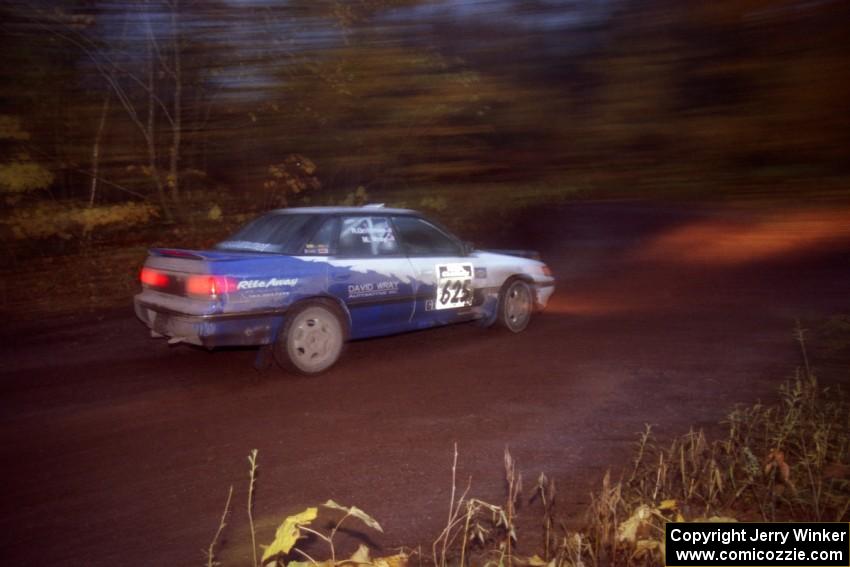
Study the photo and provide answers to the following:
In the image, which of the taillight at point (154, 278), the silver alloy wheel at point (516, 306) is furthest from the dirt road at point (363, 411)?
the taillight at point (154, 278)

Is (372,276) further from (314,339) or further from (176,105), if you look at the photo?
(176,105)

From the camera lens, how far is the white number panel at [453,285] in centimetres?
816

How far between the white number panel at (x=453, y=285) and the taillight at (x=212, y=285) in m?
2.49

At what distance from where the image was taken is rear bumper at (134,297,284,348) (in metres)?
6.38

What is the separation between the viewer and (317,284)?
7012 mm

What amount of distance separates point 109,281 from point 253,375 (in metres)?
6.14

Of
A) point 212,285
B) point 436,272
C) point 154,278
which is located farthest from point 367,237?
point 154,278

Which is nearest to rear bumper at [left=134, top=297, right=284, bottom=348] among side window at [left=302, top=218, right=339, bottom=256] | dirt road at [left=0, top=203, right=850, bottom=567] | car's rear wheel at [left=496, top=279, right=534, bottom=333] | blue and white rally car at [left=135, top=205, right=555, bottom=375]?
blue and white rally car at [left=135, top=205, right=555, bottom=375]

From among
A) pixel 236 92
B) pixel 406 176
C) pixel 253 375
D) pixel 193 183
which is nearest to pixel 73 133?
pixel 193 183

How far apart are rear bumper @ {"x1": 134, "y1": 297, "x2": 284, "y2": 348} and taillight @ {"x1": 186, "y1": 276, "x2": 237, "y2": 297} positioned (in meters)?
0.20

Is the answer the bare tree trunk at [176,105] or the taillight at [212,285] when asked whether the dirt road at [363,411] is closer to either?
the taillight at [212,285]

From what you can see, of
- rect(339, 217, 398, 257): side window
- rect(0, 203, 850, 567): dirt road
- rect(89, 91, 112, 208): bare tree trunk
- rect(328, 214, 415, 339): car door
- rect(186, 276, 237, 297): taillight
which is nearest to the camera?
rect(89, 91, 112, 208): bare tree trunk

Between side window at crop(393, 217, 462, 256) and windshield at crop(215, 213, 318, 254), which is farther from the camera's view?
side window at crop(393, 217, 462, 256)

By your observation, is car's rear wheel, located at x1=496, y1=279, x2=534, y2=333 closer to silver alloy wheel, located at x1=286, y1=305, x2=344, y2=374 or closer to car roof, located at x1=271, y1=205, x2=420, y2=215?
car roof, located at x1=271, y1=205, x2=420, y2=215
